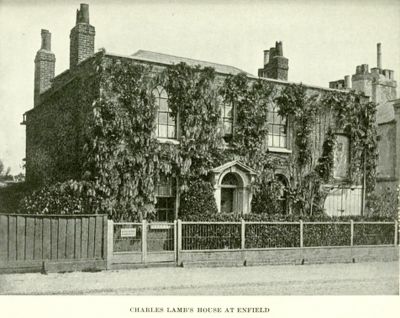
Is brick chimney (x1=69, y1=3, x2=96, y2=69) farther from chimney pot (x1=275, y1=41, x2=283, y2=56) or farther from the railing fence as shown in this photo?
chimney pot (x1=275, y1=41, x2=283, y2=56)

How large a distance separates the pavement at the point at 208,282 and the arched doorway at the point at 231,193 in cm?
512

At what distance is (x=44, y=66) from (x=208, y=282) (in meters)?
16.3

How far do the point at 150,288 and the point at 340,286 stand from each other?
14.7 feet

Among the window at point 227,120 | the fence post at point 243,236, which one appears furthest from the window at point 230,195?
the fence post at point 243,236

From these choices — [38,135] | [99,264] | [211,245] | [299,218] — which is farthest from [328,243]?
[38,135]

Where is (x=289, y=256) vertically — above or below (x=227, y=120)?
below

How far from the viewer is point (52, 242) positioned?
13094 millimetres

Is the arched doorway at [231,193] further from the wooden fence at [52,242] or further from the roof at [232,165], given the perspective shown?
the wooden fence at [52,242]

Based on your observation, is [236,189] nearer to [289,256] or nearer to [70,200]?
[289,256]

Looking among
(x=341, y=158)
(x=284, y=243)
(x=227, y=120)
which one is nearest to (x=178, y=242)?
(x=284, y=243)

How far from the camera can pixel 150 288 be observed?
1126 cm

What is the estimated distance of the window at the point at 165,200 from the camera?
1869 centimetres

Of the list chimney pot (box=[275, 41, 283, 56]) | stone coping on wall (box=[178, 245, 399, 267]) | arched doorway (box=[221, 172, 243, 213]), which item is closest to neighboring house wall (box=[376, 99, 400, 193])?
chimney pot (box=[275, 41, 283, 56])
